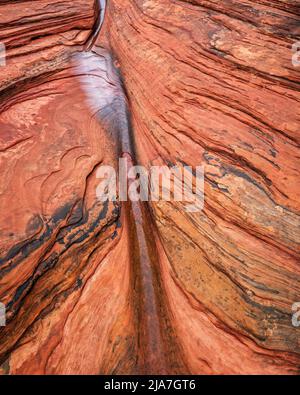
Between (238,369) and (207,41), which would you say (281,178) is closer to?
(238,369)

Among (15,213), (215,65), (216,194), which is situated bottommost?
(15,213)

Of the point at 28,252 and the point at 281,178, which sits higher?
the point at 281,178

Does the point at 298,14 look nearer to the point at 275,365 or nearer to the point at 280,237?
the point at 280,237

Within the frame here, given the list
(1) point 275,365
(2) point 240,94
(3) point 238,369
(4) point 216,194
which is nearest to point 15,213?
(4) point 216,194

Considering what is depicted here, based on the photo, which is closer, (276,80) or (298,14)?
(276,80)

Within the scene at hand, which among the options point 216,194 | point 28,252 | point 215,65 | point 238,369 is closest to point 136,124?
point 215,65

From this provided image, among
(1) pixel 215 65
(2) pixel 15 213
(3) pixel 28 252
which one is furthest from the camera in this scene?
(1) pixel 215 65

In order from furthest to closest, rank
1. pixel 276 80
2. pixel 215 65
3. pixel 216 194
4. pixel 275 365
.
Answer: pixel 215 65 < pixel 276 80 < pixel 216 194 < pixel 275 365
